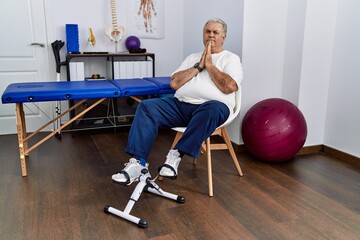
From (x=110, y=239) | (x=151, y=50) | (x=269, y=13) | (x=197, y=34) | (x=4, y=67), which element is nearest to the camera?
(x=110, y=239)

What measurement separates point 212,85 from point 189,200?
31.2 inches

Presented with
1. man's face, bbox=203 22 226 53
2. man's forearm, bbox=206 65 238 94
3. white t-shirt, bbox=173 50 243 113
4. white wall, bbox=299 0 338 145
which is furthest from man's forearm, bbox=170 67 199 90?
white wall, bbox=299 0 338 145

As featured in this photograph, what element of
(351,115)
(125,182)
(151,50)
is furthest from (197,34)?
(125,182)

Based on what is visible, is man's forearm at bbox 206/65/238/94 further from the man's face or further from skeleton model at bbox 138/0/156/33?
skeleton model at bbox 138/0/156/33

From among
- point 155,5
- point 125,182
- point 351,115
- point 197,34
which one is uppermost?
point 155,5

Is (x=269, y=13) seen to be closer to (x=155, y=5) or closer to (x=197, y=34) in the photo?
(x=197, y=34)

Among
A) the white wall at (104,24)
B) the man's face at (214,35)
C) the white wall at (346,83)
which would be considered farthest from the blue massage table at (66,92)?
the white wall at (346,83)

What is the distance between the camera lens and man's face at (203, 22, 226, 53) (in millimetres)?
2303

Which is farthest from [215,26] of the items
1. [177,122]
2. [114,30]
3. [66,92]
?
[114,30]

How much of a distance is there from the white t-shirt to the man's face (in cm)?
7

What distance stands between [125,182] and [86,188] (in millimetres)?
506

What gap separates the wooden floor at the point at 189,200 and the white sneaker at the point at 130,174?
208 millimetres

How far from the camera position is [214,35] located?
231 cm

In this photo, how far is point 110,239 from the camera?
166 centimetres
